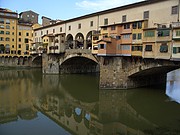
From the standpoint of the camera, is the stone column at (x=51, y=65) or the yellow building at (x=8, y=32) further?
the yellow building at (x=8, y=32)

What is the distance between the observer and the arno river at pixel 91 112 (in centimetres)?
1292

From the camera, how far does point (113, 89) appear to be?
2350cm

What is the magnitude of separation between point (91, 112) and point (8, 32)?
46576mm

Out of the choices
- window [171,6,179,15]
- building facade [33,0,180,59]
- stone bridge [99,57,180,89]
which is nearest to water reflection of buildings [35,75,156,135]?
stone bridge [99,57,180,89]

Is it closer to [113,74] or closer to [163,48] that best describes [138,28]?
[163,48]

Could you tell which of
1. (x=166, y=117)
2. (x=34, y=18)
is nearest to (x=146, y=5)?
(x=166, y=117)

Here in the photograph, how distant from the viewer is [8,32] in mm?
54188

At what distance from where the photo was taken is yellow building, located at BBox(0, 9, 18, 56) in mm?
52969

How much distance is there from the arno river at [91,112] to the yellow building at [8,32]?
1364 inches

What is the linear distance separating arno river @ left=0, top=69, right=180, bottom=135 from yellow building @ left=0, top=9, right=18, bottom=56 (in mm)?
34657

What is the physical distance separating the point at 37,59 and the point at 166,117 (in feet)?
146

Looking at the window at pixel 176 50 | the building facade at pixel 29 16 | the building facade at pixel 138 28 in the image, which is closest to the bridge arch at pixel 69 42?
the building facade at pixel 138 28

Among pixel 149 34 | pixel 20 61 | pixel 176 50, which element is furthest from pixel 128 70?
pixel 20 61

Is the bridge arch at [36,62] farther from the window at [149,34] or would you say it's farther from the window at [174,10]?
the window at [174,10]
